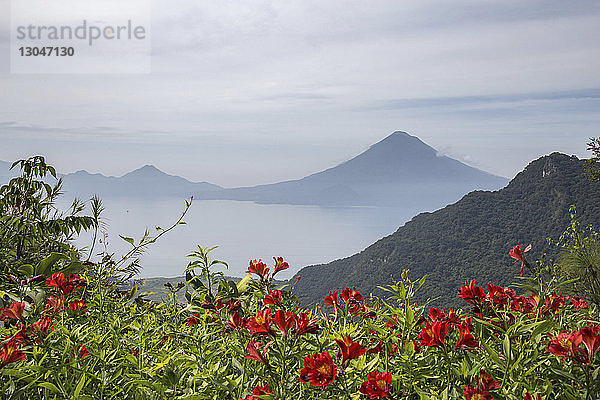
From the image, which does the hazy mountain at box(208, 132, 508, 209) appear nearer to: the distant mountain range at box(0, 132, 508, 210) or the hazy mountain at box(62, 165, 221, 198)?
the distant mountain range at box(0, 132, 508, 210)

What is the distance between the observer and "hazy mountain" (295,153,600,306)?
18.2 metres

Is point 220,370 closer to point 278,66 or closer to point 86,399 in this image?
point 86,399

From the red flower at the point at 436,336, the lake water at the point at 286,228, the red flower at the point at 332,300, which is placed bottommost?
the lake water at the point at 286,228

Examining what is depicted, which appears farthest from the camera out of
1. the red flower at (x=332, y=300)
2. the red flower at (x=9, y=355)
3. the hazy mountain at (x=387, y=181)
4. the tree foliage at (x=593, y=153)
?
the hazy mountain at (x=387, y=181)

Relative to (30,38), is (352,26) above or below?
above

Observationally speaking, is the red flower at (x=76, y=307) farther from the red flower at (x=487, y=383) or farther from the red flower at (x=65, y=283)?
the red flower at (x=487, y=383)

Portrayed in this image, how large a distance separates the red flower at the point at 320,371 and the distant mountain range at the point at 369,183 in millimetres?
121865

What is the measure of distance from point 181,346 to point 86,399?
344 mm

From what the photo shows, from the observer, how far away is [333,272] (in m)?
22.6

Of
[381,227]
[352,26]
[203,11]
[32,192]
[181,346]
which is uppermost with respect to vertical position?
[352,26]

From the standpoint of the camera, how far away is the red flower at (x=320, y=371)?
0.81m

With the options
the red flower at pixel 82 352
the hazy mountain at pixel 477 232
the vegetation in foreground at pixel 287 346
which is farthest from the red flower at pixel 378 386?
the hazy mountain at pixel 477 232

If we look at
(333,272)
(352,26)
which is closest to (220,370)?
(352,26)

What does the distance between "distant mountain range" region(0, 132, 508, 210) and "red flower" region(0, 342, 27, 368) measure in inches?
4792
